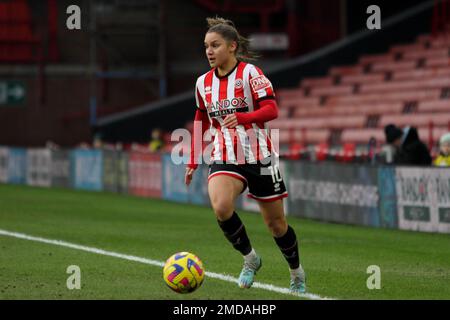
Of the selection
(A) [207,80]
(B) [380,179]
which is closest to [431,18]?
(B) [380,179]

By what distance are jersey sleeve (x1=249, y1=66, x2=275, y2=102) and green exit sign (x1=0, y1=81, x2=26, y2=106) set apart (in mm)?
25681

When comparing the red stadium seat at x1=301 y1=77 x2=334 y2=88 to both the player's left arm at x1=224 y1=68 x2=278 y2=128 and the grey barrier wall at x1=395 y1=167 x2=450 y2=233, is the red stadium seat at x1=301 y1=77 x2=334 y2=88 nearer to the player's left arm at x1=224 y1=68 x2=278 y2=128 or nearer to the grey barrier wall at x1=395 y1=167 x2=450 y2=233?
the grey barrier wall at x1=395 y1=167 x2=450 y2=233

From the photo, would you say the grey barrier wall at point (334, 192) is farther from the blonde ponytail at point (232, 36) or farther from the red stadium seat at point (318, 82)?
the red stadium seat at point (318, 82)

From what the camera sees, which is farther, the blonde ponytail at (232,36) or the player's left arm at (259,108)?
the blonde ponytail at (232,36)

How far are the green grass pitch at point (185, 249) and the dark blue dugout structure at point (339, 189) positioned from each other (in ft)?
1.15

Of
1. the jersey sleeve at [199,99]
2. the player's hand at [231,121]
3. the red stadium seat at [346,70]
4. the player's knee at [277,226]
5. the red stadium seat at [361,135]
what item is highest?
the red stadium seat at [346,70]

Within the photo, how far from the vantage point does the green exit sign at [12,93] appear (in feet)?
112

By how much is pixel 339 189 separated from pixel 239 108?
9049mm

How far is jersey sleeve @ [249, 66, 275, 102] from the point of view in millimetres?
9312

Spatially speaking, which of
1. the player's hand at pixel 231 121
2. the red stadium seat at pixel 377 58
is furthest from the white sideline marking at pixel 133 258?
the red stadium seat at pixel 377 58

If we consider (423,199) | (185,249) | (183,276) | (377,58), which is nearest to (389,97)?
(377,58)

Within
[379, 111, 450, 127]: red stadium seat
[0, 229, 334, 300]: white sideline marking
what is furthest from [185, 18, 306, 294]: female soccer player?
[379, 111, 450, 127]: red stadium seat

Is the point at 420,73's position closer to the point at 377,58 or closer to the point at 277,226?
the point at 377,58

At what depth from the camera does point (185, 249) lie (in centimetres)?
1355
